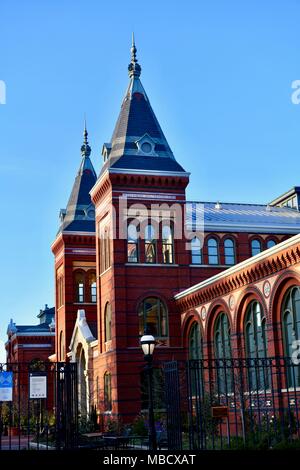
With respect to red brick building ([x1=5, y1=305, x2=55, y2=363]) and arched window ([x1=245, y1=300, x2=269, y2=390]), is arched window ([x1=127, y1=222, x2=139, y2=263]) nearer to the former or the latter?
arched window ([x1=245, y1=300, x2=269, y2=390])

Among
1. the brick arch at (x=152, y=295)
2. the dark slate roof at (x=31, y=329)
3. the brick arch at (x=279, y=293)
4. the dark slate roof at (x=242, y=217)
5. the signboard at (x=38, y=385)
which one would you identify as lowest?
→ the signboard at (x=38, y=385)

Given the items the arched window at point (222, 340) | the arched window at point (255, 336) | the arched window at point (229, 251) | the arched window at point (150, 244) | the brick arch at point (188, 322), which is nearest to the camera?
the arched window at point (255, 336)

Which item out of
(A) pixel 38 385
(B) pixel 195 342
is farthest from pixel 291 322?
(A) pixel 38 385

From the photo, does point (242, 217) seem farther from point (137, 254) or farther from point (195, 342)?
point (195, 342)

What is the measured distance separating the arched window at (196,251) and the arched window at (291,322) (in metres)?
13.3

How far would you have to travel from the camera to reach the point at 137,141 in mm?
43438

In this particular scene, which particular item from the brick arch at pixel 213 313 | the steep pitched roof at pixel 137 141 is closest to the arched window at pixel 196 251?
the steep pitched roof at pixel 137 141

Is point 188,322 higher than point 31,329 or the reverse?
the reverse

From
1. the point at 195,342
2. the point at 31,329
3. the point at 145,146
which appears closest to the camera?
the point at 195,342

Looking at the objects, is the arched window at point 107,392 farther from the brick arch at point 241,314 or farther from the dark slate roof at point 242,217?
the dark slate roof at point 242,217

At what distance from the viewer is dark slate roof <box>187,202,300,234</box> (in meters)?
46.0

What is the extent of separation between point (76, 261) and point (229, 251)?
595 inches

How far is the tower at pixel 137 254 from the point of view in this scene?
4147 cm

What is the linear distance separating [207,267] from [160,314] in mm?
4209
